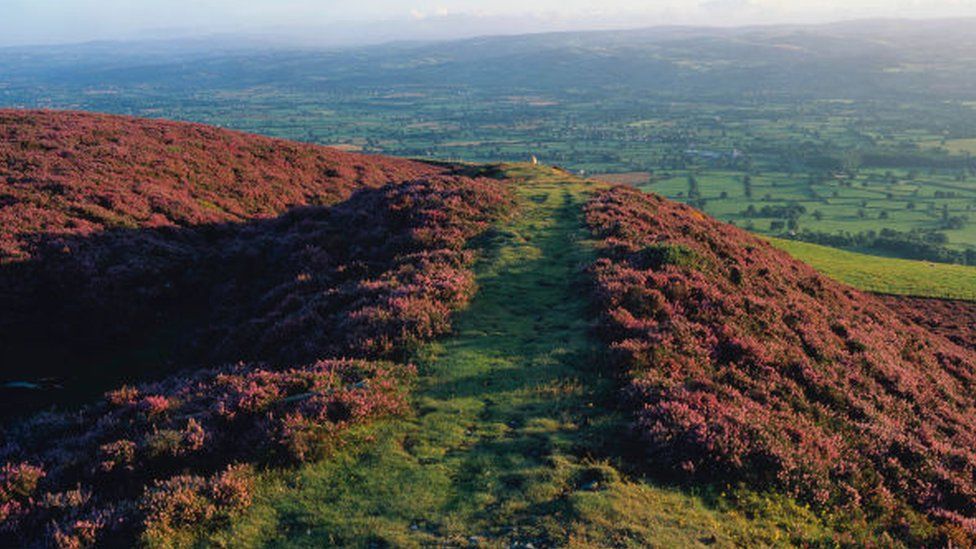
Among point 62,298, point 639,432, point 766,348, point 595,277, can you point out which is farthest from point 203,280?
point 766,348

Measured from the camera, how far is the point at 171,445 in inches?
437

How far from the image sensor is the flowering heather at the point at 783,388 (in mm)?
11531

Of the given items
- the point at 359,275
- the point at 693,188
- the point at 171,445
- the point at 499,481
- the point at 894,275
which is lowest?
the point at 894,275

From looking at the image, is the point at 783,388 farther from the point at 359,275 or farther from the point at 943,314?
the point at 943,314

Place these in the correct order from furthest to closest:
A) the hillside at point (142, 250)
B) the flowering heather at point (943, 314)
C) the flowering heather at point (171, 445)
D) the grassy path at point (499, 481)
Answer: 1. the flowering heather at point (943, 314)
2. the hillside at point (142, 250)
3. the flowering heather at point (171, 445)
4. the grassy path at point (499, 481)

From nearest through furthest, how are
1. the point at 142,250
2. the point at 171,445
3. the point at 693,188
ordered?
the point at 171,445
the point at 142,250
the point at 693,188

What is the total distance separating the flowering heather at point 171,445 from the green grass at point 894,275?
48.3 m

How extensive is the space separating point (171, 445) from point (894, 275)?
193 feet

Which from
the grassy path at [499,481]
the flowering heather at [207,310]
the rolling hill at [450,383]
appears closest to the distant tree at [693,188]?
the rolling hill at [450,383]

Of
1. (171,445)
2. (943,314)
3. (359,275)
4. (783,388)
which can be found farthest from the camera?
(943,314)

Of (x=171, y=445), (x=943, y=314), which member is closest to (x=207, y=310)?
(x=171, y=445)

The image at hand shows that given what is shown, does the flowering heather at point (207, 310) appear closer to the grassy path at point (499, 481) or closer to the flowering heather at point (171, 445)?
the flowering heather at point (171, 445)

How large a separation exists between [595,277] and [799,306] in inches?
372

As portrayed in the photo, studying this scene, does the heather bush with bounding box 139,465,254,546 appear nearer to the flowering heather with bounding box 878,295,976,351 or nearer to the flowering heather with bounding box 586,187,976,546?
the flowering heather with bounding box 586,187,976,546
